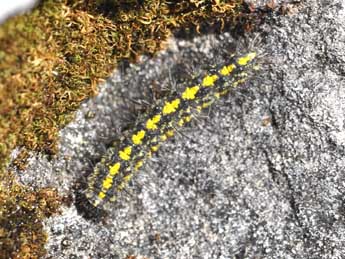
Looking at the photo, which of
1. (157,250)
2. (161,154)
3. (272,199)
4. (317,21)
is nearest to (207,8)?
(317,21)

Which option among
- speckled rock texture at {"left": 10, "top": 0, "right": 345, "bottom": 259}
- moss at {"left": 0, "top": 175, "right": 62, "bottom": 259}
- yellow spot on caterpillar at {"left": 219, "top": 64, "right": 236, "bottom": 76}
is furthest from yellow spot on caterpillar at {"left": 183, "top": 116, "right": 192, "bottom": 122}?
moss at {"left": 0, "top": 175, "right": 62, "bottom": 259}

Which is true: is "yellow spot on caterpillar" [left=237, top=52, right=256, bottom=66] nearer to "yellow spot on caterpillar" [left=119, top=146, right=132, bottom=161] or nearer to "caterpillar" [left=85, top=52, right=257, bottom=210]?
"caterpillar" [left=85, top=52, right=257, bottom=210]

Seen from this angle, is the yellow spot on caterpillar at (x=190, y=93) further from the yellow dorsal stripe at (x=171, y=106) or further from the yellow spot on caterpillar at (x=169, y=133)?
the yellow spot on caterpillar at (x=169, y=133)

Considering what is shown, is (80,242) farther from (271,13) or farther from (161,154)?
(271,13)

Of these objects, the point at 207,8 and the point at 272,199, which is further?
the point at 272,199

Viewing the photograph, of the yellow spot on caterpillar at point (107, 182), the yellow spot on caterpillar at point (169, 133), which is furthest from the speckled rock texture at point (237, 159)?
the yellow spot on caterpillar at point (107, 182)

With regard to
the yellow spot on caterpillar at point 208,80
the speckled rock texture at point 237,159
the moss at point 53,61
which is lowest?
the speckled rock texture at point 237,159

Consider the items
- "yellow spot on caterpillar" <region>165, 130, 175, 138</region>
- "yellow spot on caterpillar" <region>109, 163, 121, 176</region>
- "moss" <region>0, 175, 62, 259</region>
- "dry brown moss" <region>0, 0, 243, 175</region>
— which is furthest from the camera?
"yellow spot on caterpillar" <region>165, 130, 175, 138</region>

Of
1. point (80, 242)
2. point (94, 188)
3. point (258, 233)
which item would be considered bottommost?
point (258, 233)
